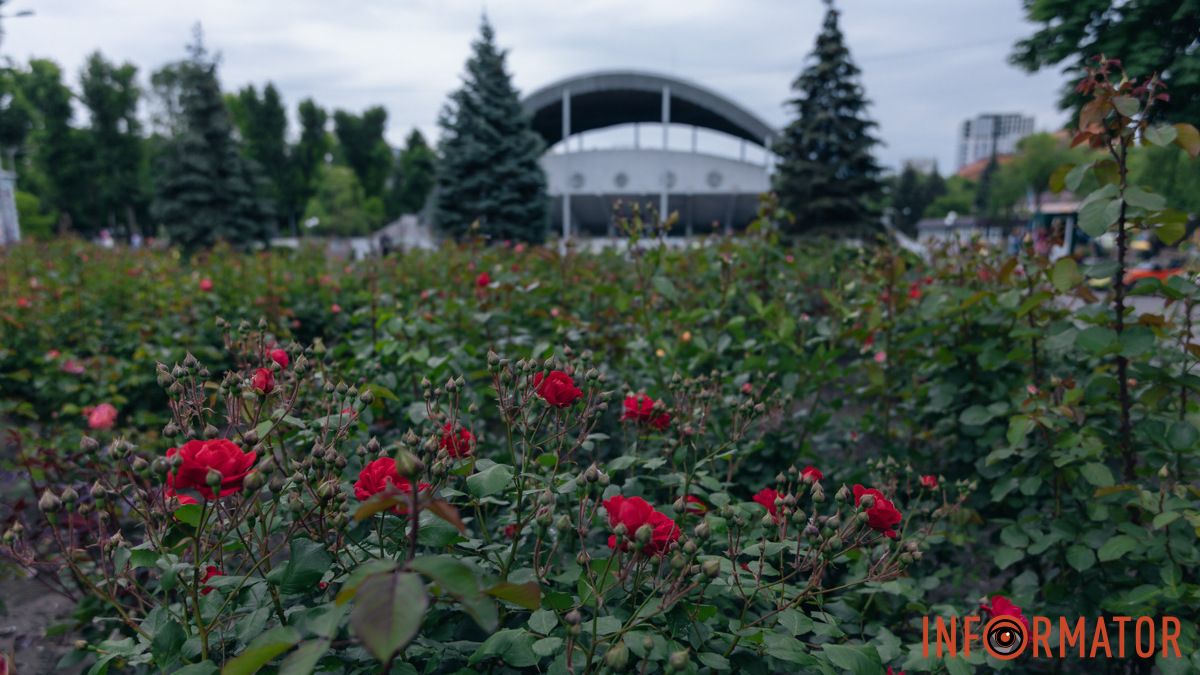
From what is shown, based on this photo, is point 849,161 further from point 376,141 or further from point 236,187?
point 376,141

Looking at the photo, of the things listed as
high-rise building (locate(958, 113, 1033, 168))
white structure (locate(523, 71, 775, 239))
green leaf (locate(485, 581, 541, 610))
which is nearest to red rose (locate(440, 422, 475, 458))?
green leaf (locate(485, 581, 541, 610))

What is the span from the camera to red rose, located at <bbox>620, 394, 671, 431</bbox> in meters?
1.71

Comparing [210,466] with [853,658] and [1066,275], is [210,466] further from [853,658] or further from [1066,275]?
[1066,275]

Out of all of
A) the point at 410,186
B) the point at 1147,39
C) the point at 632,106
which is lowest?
the point at 1147,39

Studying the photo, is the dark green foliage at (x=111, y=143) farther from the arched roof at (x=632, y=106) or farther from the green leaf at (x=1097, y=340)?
the green leaf at (x=1097, y=340)

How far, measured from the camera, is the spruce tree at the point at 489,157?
808 inches

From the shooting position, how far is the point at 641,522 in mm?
1019

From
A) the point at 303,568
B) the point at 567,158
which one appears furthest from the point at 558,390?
the point at 567,158

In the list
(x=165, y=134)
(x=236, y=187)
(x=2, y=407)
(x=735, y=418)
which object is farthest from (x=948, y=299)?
(x=165, y=134)

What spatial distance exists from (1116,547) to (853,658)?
3.82 feet

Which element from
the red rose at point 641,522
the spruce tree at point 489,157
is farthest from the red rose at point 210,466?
the spruce tree at point 489,157

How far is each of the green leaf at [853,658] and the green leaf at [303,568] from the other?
2.64 ft

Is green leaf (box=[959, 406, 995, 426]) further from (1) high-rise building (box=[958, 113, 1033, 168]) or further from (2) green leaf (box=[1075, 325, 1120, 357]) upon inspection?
(1) high-rise building (box=[958, 113, 1033, 168])

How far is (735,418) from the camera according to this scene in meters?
1.57
